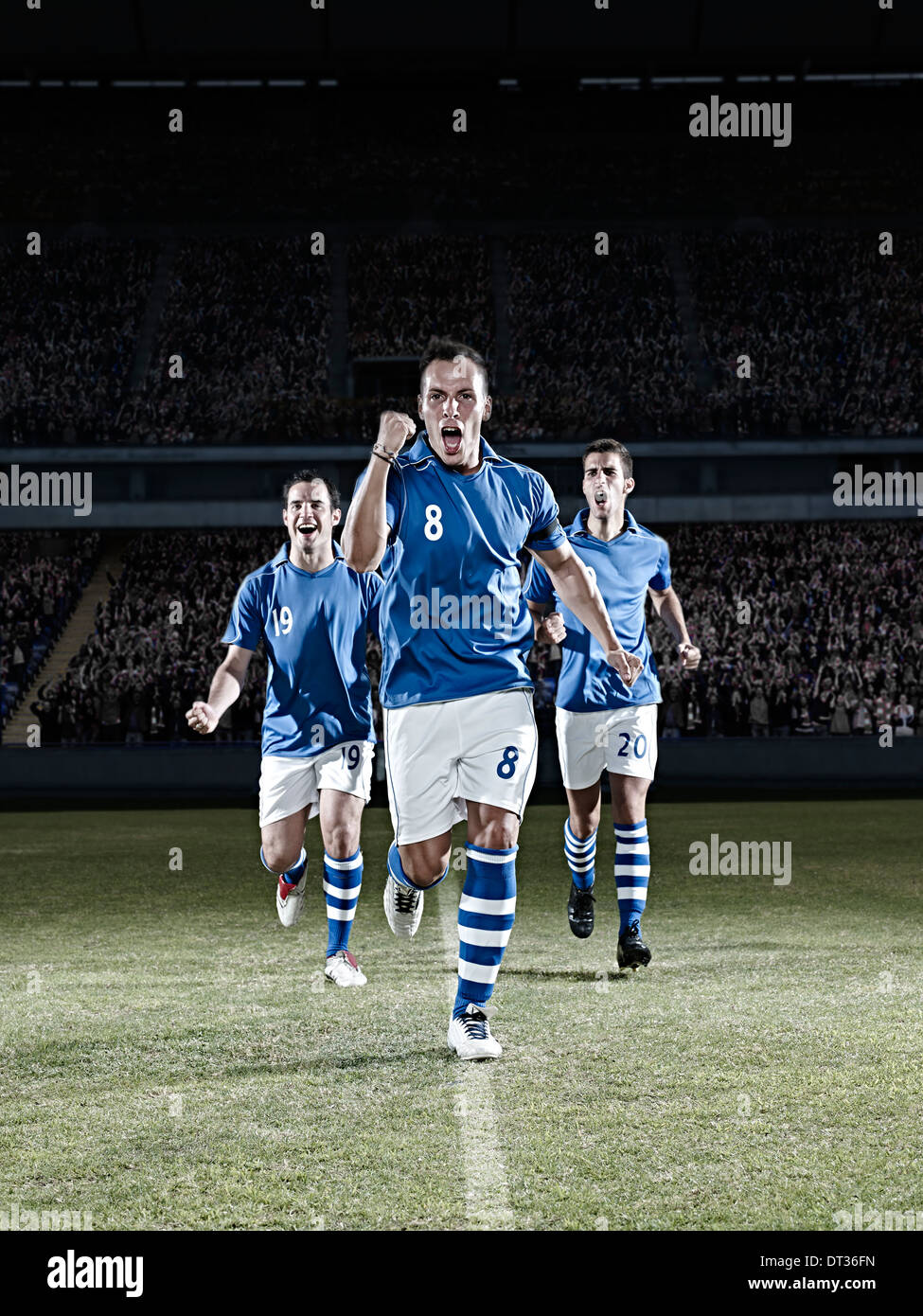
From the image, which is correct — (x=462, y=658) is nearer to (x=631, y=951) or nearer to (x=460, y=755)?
(x=460, y=755)

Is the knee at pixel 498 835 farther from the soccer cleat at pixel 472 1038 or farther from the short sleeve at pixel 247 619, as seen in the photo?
the short sleeve at pixel 247 619

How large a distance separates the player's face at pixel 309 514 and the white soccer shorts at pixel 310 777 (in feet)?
3.33

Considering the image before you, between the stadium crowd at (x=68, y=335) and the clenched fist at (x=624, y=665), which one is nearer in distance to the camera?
the clenched fist at (x=624, y=665)

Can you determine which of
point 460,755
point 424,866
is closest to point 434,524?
point 460,755

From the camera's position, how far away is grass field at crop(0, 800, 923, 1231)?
3668mm

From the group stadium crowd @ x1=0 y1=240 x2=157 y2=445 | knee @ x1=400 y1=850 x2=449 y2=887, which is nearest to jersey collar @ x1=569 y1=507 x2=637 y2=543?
knee @ x1=400 y1=850 x2=449 y2=887

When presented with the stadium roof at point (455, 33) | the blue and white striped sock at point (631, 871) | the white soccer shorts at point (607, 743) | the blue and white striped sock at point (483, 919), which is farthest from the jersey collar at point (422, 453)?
the stadium roof at point (455, 33)

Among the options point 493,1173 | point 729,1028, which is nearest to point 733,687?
point 729,1028

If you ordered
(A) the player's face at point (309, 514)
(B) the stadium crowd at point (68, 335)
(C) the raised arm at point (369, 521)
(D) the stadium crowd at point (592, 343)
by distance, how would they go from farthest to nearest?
1. (B) the stadium crowd at point (68, 335)
2. (D) the stadium crowd at point (592, 343)
3. (A) the player's face at point (309, 514)
4. (C) the raised arm at point (369, 521)

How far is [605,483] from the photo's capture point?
760 cm

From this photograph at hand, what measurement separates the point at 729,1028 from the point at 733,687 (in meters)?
19.6

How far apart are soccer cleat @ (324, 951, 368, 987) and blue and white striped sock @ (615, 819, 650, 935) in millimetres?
1336

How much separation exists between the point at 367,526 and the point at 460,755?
36.3 inches

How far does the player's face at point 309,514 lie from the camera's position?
6961 millimetres
